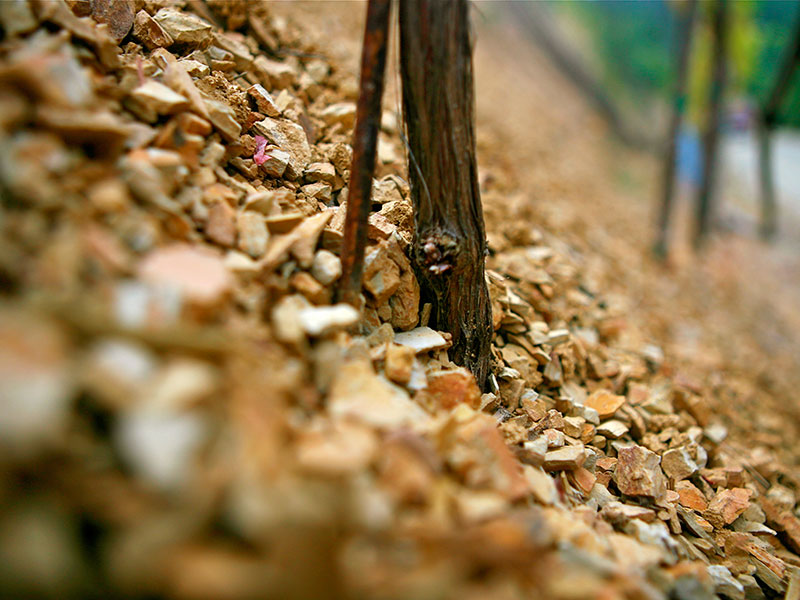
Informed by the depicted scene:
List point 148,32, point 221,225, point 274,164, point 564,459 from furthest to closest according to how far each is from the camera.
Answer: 1. point 148,32
2. point 274,164
3. point 564,459
4. point 221,225

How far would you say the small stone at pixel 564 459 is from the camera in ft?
6.27

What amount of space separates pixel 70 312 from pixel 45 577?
20.7 inches

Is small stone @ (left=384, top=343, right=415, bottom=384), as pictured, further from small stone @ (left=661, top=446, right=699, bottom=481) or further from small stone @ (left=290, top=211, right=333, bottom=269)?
small stone @ (left=661, top=446, right=699, bottom=481)

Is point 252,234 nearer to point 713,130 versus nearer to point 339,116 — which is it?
point 339,116

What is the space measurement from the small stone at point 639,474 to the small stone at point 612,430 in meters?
0.10

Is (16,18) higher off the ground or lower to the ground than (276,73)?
lower

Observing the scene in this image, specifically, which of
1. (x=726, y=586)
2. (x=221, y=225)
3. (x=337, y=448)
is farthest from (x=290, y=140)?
(x=726, y=586)

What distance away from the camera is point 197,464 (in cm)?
107

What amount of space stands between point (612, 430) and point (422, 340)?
97 centimetres

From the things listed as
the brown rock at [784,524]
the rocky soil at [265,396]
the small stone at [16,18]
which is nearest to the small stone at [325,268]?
the rocky soil at [265,396]

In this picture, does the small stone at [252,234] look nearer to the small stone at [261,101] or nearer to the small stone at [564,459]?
the small stone at [261,101]

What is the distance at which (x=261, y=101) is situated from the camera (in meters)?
2.46

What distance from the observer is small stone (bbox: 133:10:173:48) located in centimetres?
227

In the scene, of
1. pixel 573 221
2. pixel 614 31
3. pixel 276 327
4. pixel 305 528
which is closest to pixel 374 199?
pixel 276 327
